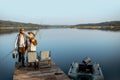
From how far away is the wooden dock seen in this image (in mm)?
11656

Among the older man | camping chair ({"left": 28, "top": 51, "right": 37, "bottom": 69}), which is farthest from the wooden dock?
the older man

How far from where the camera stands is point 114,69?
861 inches

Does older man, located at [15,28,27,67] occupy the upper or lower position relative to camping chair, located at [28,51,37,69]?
upper

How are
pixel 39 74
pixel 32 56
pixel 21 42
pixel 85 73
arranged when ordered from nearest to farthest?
1. pixel 39 74
2. pixel 32 56
3. pixel 21 42
4. pixel 85 73

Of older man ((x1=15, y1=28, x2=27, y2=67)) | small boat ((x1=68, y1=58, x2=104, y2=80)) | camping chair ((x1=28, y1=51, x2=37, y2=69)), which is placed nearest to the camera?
camping chair ((x1=28, y1=51, x2=37, y2=69))

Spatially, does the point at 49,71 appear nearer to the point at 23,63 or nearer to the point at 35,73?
the point at 35,73

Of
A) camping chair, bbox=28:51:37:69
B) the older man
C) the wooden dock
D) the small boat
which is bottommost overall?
the small boat

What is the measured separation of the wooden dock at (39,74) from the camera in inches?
459

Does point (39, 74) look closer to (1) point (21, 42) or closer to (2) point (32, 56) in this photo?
(2) point (32, 56)

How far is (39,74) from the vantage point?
40.3ft

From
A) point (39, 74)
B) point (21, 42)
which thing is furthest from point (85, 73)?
point (21, 42)

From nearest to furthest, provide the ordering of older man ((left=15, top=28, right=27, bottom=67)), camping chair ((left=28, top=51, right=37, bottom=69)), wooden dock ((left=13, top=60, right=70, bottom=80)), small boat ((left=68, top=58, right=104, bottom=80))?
1. wooden dock ((left=13, top=60, right=70, bottom=80))
2. camping chair ((left=28, top=51, right=37, bottom=69))
3. older man ((left=15, top=28, right=27, bottom=67))
4. small boat ((left=68, top=58, right=104, bottom=80))

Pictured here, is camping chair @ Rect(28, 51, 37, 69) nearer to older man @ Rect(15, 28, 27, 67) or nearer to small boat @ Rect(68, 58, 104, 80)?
older man @ Rect(15, 28, 27, 67)

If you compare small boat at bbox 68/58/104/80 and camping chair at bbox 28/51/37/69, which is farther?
small boat at bbox 68/58/104/80
